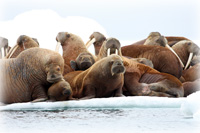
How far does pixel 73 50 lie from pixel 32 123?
16.1ft

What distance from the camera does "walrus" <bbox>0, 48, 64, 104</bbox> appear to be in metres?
9.09

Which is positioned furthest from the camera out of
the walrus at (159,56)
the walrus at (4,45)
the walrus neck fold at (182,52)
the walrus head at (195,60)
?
the walrus neck fold at (182,52)

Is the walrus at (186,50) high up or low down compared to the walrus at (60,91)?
up

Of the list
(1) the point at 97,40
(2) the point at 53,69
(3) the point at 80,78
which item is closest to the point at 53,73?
(2) the point at 53,69

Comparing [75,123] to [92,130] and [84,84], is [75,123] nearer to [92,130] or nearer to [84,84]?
[92,130]

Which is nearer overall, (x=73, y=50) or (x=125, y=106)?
(x=125, y=106)

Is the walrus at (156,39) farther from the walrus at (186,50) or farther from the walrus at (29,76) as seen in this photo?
the walrus at (29,76)

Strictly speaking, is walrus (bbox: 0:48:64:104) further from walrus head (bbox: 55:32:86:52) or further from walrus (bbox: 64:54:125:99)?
walrus head (bbox: 55:32:86:52)

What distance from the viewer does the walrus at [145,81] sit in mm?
9602

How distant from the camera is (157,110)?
8.32 m

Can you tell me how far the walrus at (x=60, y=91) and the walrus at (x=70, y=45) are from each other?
239 centimetres

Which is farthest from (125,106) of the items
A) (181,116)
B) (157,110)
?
(181,116)

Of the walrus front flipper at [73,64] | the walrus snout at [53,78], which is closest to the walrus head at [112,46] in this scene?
the walrus front flipper at [73,64]

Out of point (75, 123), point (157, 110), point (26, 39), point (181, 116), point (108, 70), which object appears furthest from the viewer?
point (26, 39)
